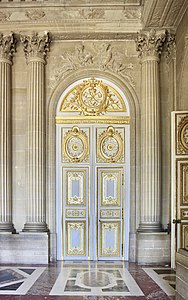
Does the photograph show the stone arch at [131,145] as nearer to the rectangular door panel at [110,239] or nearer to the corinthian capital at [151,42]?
the rectangular door panel at [110,239]

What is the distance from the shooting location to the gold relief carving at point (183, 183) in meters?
7.65

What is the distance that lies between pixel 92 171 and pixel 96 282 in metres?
2.92

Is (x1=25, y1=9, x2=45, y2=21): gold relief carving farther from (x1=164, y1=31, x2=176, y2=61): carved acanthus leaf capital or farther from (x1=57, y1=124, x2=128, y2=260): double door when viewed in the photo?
(x1=164, y1=31, x2=176, y2=61): carved acanthus leaf capital

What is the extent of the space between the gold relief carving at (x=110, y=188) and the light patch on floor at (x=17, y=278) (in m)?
2.09

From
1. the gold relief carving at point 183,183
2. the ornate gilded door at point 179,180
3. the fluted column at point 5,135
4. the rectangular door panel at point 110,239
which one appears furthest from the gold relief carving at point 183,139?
the fluted column at point 5,135

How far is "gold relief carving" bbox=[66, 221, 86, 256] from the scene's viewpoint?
9023 millimetres

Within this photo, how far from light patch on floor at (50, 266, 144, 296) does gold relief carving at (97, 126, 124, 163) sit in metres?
2.45

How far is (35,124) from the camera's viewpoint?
887 centimetres

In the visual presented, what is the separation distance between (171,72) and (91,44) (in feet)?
6.25

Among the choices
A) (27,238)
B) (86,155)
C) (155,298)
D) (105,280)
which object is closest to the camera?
(155,298)

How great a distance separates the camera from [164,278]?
714 cm

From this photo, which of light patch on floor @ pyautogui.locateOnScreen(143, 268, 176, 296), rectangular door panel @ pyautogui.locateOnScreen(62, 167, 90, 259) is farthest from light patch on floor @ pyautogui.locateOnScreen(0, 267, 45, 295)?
light patch on floor @ pyautogui.locateOnScreen(143, 268, 176, 296)

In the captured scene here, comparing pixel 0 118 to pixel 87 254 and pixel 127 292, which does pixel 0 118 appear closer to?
pixel 87 254

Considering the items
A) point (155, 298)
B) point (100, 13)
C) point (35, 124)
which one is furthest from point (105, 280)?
point (100, 13)
